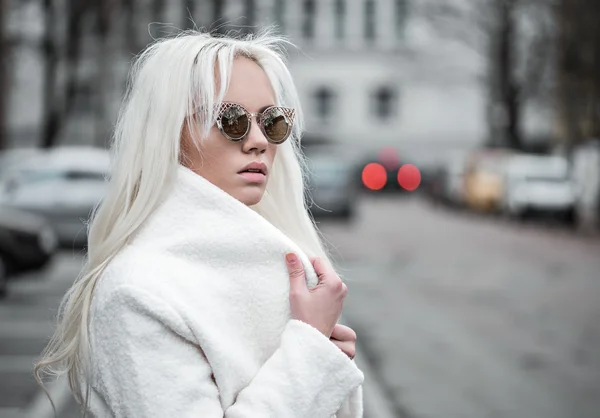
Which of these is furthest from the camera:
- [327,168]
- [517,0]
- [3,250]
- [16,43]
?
[517,0]

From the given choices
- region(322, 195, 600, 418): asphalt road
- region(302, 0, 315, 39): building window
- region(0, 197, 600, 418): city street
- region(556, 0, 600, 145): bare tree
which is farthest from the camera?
region(302, 0, 315, 39): building window

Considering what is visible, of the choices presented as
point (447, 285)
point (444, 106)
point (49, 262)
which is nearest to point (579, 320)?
point (447, 285)

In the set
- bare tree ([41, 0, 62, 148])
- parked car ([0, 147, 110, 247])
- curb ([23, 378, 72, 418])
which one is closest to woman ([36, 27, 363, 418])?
curb ([23, 378, 72, 418])

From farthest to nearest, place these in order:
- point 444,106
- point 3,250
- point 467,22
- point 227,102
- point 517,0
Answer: point 444,106, point 467,22, point 517,0, point 3,250, point 227,102

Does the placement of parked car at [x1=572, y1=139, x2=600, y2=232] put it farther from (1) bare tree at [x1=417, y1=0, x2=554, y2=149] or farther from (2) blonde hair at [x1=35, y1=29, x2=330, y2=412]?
(2) blonde hair at [x1=35, y1=29, x2=330, y2=412]

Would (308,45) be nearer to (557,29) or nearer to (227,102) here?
(557,29)

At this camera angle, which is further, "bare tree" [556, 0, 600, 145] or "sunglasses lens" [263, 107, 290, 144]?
"bare tree" [556, 0, 600, 145]

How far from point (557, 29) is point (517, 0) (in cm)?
455

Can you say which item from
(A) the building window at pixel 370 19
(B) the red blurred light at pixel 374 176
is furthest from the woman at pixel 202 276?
(A) the building window at pixel 370 19

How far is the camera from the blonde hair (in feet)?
6.48

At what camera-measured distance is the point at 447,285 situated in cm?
1530

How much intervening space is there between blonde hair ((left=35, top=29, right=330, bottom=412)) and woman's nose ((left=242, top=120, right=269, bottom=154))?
76mm

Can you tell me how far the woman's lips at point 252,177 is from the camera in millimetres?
2023

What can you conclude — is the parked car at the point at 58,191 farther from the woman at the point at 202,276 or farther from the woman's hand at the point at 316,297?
the woman's hand at the point at 316,297
